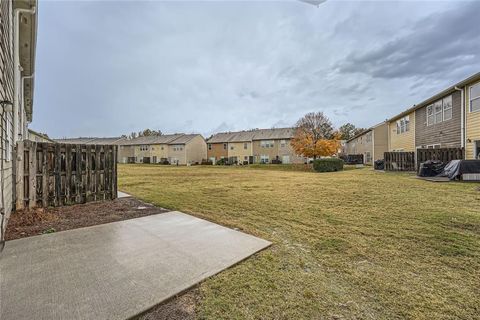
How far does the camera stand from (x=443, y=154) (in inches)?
545

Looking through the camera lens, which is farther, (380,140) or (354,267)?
(380,140)

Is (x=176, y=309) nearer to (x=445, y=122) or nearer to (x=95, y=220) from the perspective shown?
(x=95, y=220)

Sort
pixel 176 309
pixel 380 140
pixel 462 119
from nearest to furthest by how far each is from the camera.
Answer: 1. pixel 176 309
2. pixel 462 119
3. pixel 380 140

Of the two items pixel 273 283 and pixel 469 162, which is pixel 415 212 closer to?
pixel 273 283

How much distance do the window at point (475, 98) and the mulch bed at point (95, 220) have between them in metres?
16.9

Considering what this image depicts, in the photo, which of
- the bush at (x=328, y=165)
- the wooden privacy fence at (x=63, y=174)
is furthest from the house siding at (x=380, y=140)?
the wooden privacy fence at (x=63, y=174)

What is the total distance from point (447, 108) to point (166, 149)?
4447cm

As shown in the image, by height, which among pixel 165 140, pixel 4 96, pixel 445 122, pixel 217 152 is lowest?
pixel 4 96

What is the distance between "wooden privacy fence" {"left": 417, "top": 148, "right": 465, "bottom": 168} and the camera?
516 inches

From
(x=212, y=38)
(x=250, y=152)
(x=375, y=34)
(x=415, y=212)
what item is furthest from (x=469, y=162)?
(x=250, y=152)

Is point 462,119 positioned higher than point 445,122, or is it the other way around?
point 445,122

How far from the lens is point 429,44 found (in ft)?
51.4

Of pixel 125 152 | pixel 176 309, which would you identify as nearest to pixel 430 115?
pixel 176 309

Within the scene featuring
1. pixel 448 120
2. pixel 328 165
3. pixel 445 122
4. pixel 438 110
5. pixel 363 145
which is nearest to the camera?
pixel 448 120
